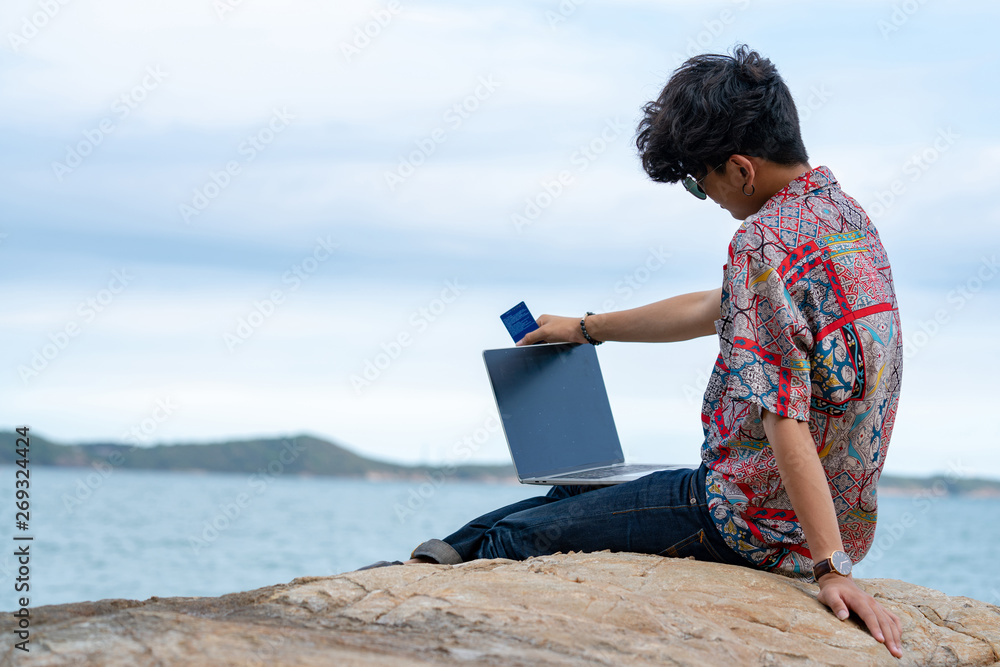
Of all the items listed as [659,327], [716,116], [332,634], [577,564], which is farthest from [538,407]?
[332,634]

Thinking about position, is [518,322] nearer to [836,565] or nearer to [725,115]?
[725,115]

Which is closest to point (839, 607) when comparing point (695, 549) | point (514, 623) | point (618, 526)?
point (695, 549)

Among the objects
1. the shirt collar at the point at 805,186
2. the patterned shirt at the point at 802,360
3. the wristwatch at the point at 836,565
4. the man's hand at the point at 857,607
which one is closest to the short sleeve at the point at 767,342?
the patterned shirt at the point at 802,360

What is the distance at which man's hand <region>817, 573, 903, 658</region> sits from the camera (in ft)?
7.44

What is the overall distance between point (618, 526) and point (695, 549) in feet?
0.80

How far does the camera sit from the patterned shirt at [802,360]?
2246 mm

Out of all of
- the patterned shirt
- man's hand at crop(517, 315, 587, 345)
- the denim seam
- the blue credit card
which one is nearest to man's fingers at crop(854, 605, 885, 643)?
the patterned shirt

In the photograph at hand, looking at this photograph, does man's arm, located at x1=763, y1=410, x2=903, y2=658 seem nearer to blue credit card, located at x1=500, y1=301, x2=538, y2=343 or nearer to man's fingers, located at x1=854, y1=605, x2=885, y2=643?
man's fingers, located at x1=854, y1=605, x2=885, y2=643

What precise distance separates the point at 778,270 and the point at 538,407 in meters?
1.21

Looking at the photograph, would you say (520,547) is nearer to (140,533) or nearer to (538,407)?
(538,407)

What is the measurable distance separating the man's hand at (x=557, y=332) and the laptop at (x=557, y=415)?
3 cm

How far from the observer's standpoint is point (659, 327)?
10.2 ft

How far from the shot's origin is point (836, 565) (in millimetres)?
2250

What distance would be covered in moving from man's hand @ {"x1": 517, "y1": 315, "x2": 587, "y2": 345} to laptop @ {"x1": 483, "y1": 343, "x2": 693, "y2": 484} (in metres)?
0.03
